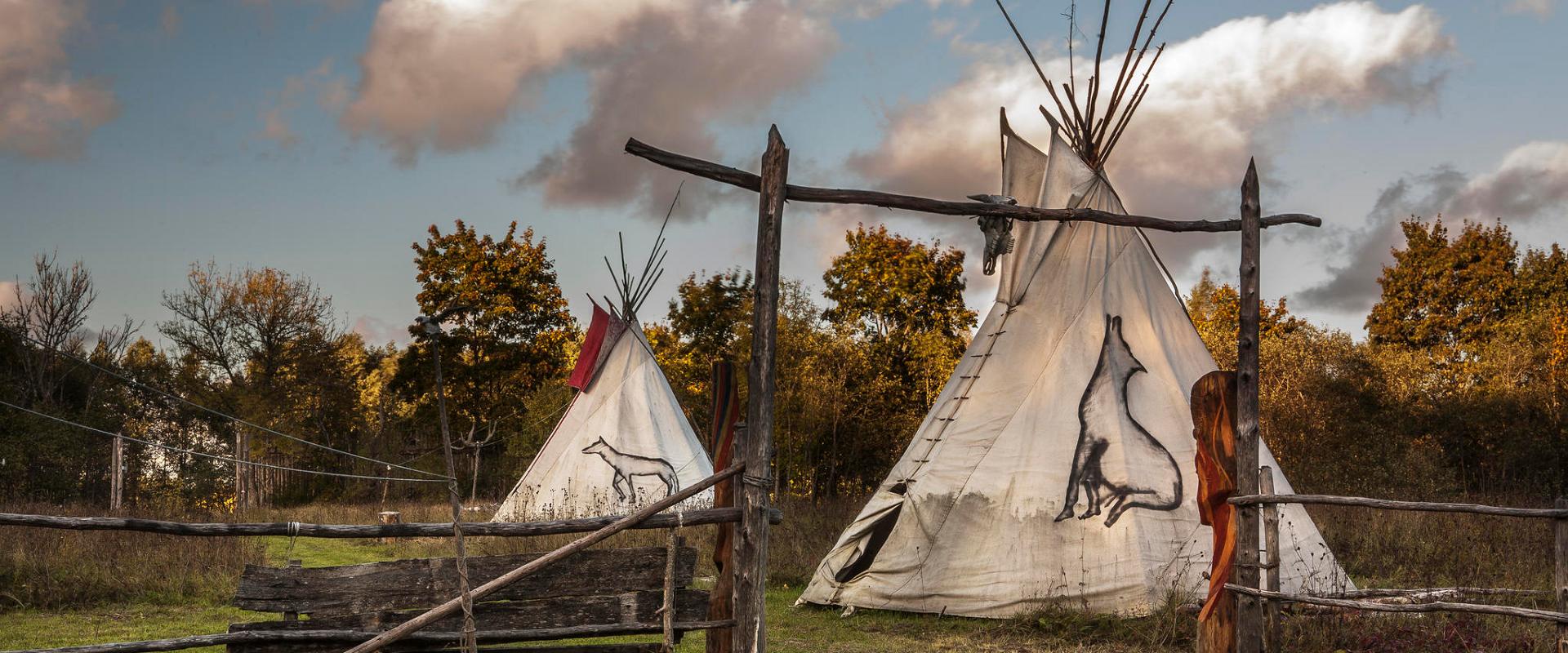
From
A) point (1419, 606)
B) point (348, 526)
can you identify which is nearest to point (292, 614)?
point (348, 526)

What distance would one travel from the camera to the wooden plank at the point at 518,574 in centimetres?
419

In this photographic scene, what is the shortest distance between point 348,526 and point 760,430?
1.67m

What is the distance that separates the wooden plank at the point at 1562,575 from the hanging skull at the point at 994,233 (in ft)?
9.25

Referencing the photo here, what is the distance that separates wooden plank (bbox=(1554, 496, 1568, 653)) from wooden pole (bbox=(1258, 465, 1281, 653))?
3.74 ft

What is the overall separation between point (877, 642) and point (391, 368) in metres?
22.7

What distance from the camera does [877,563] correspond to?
7848 mm

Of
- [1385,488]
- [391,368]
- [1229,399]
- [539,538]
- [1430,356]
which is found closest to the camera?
[1229,399]

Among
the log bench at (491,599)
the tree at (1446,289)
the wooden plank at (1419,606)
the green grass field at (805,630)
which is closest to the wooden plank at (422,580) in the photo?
the log bench at (491,599)

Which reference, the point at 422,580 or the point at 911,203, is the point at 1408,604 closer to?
the point at 911,203

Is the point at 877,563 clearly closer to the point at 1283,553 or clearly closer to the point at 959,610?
the point at 959,610

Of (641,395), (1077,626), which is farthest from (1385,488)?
(641,395)

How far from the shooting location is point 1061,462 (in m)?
7.68

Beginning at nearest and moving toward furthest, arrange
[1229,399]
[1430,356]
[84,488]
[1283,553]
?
[1229,399], [1283,553], [84,488], [1430,356]

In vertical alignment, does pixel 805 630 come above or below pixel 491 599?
below
